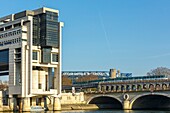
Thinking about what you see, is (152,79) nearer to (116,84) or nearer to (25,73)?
(116,84)

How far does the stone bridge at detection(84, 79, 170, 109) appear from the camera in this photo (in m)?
128

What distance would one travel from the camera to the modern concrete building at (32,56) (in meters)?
115

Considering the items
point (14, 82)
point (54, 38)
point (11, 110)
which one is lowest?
point (11, 110)

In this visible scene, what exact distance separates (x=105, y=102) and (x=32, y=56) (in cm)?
4650

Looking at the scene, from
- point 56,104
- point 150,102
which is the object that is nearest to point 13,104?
point 56,104

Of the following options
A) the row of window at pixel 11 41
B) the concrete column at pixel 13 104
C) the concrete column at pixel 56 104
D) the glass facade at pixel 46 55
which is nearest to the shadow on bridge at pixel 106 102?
the concrete column at pixel 56 104

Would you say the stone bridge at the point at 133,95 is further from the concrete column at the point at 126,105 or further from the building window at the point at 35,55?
the building window at the point at 35,55

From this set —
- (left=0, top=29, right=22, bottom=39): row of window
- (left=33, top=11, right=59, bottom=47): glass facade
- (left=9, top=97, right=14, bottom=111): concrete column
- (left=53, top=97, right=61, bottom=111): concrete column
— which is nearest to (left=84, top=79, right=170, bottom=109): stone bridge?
(left=53, top=97, right=61, bottom=111): concrete column

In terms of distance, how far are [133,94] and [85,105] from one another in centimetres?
1703

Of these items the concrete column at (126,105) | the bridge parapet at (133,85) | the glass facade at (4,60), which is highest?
the glass facade at (4,60)

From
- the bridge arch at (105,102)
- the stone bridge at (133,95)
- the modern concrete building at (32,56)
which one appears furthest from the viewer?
the bridge arch at (105,102)

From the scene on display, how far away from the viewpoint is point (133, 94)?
431ft

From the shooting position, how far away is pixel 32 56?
116m

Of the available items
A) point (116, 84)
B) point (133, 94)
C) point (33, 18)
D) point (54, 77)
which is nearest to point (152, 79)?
point (116, 84)
